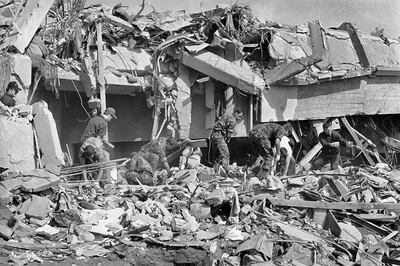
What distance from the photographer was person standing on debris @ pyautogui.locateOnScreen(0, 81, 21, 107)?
8.94m

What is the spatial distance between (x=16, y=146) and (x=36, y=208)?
1.81 m

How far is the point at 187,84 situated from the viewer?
12.7 m

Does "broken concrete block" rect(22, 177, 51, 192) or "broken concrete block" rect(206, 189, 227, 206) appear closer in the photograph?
"broken concrete block" rect(22, 177, 51, 192)

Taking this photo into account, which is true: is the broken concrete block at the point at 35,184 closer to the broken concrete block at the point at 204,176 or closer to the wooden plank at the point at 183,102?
the broken concrete block at the point at 204,176

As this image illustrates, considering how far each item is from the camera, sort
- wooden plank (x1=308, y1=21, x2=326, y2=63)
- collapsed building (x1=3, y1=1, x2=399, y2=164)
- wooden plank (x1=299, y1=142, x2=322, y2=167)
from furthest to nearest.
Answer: wooden plank (x1=308, y1=21, x2=326, y2=63) → wooden plank (x1=299, y1=142, x2=322, y2=167) → collapsed building (x1=3, y1=1, x2=399, y2=164)

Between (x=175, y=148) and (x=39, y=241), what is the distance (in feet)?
15.9

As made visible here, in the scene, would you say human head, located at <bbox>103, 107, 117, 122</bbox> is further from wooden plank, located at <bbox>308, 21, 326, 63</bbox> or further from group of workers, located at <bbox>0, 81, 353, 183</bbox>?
wooden plank, located at <bbox>308, 21, 326, 63</bbox>

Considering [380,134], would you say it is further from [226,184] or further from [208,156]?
[226,184]

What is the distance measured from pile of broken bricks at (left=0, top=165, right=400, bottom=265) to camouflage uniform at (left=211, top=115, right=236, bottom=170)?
1.80 metres

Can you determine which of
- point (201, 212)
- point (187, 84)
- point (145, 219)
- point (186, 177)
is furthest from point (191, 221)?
point (187, 84)

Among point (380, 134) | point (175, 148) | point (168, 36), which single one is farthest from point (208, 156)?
point (380, 134)

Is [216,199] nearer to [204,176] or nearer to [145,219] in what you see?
[145,219]

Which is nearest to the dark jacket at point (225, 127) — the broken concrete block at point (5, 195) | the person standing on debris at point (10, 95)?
the person standing on debris at point (10, 95)

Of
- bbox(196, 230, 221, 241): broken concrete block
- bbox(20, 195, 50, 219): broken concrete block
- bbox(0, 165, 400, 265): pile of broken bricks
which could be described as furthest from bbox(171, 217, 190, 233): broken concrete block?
bbox(20, 195, 50, 219): broken concrete block
